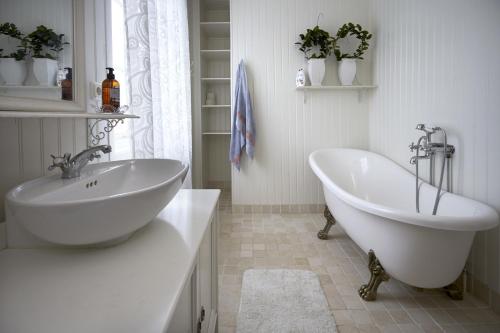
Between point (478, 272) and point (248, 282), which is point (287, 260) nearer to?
point (248, 282)

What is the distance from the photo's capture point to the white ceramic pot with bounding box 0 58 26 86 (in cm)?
83

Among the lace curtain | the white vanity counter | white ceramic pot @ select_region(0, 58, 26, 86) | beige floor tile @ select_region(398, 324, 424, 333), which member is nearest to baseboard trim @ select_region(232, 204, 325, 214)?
the lace curtain

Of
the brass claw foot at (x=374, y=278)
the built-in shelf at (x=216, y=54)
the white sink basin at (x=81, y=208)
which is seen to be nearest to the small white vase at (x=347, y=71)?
the built-in shelf at (x=216, y=54)

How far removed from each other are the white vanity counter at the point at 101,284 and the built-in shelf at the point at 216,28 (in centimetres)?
346

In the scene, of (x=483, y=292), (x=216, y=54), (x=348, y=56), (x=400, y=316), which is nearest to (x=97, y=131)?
(x=400, y=316)

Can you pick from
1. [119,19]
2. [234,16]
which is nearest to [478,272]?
[119,19]

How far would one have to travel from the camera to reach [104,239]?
2.37 ft

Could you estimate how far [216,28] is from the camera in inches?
158

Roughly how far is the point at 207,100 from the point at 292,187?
1648 mm

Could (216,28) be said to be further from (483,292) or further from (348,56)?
(483,292)

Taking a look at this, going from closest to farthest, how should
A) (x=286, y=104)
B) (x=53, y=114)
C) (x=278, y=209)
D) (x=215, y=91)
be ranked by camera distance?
Result: (x=53, y=114) → (x=286, y=104) → (x=278, y=209) → (x=215, y=91)

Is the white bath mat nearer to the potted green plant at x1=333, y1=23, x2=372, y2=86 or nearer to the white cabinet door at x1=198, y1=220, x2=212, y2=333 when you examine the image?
the white cabinet door at x1=198, y1=220, x2=212, y2=333

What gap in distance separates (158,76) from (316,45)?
1982 millimetres

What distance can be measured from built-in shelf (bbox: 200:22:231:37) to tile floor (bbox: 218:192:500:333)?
7.88 feet
